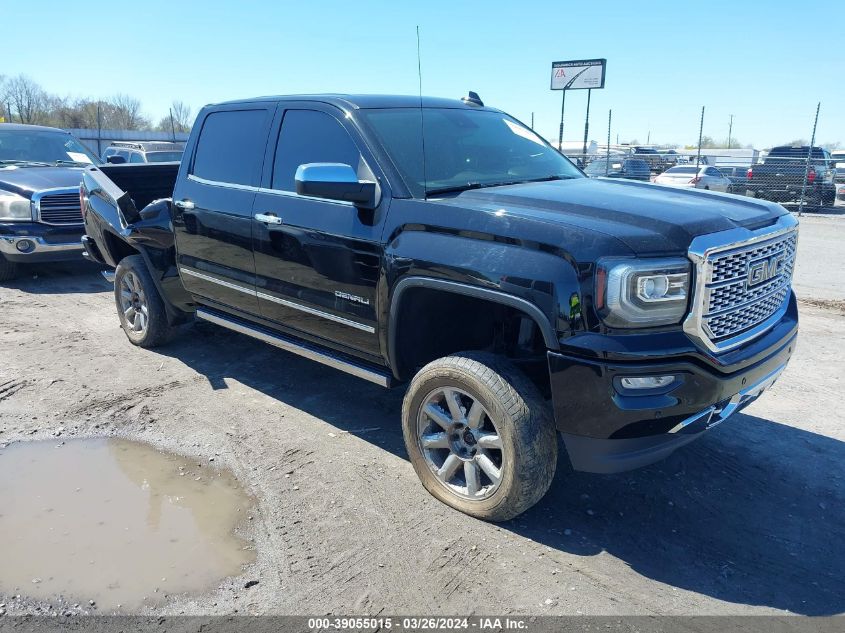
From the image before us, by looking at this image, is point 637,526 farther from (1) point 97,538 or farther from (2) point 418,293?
(1) point 97,538

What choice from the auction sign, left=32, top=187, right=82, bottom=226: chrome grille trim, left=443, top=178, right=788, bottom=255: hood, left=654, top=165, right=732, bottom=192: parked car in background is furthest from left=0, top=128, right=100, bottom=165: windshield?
the auction sign

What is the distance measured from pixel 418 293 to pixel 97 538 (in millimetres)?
1999

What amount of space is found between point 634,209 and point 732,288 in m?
0.57

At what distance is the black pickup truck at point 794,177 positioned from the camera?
63.3 ft

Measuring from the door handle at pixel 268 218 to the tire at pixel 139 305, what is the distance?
1940 millimetres

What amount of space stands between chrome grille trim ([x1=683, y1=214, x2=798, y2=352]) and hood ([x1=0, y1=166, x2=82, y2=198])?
843cm

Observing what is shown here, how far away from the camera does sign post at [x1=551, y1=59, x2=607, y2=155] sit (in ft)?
73.2

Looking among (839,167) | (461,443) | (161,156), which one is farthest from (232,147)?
(839,167)

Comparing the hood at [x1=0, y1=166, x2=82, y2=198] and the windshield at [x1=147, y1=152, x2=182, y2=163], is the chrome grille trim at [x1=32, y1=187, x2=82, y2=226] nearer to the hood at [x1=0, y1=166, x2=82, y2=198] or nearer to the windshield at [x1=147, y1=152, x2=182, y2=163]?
the hood at [x1=0, y1=166, x2=82, y2=198]

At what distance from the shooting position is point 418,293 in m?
3.58

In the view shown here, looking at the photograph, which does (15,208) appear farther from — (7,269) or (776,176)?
(776,176)

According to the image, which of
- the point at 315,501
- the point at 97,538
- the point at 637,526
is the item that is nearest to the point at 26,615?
the point at 97,538

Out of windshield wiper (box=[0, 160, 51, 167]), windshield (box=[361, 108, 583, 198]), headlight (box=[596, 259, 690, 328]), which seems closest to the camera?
headlight (box=[596, 259, 690, 328])

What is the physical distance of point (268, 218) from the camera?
436 cm
